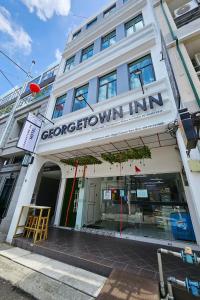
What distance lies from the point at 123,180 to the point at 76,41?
9715mm

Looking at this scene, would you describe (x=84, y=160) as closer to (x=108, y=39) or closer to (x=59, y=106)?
(x=59, y=106)

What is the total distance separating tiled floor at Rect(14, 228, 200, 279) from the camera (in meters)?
3.50

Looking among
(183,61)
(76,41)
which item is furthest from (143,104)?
(76,41)

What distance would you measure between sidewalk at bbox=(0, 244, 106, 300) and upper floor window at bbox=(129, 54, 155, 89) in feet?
20.6

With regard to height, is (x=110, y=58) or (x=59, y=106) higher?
(x=110, y=58)

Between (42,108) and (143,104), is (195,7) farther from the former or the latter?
(42,108)

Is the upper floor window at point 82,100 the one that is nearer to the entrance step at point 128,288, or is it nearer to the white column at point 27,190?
the white column at point 27,190

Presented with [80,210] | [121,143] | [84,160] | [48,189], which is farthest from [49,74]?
[80,210]

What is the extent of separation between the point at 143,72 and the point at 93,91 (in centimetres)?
240

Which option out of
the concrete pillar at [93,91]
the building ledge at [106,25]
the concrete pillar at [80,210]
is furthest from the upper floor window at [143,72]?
the concrete pillar at [80,210]

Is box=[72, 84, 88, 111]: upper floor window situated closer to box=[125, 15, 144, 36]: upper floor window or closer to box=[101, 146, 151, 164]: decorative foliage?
box=[101, 146, 151, 164]: decorative foliage

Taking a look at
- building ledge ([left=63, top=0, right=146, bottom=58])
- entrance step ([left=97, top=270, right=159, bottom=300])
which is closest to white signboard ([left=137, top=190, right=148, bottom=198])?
entrance step ([left=97, top=270, right=159, bottom=300])

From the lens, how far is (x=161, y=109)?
177 inches

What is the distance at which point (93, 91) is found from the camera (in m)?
7.18
